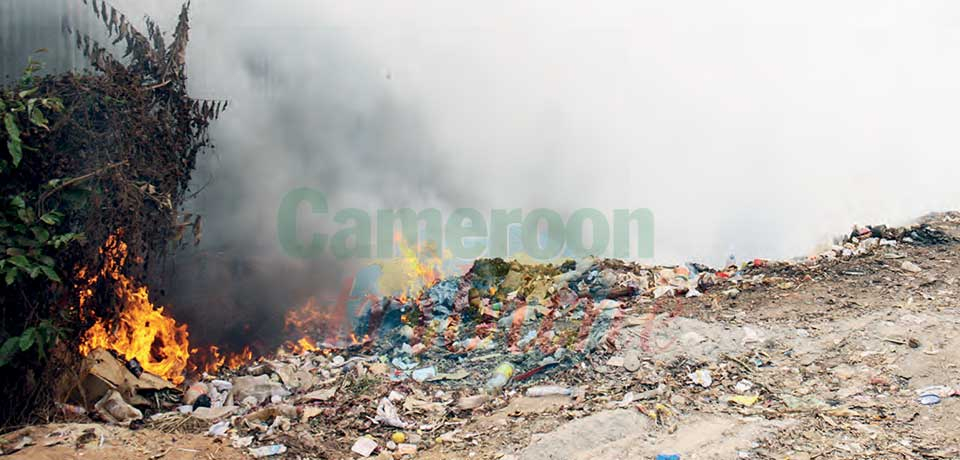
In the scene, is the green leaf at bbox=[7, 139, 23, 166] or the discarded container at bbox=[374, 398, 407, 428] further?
the discarded container at bbox=[374, 398, 407, 428]

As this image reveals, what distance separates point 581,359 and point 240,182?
5.79 meters

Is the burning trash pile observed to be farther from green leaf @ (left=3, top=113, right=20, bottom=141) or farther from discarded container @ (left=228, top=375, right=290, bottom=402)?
green leaf @ (left=3, top=113, right=20, bottom=141)

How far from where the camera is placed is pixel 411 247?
29.4ft

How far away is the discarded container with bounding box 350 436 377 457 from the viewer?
422 cm

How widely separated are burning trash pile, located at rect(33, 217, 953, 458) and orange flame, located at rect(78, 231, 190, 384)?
0.09ft

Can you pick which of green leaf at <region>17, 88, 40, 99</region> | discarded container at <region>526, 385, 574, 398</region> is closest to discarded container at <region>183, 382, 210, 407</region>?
green leaf at <region>17, 88, 40, 99</region>

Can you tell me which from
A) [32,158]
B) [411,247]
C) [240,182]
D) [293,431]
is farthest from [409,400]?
[240,182]

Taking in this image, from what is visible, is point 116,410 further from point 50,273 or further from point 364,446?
point 364,446

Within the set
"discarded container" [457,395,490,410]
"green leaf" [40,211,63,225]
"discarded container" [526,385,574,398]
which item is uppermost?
"green leaf" [40,211,63,225]

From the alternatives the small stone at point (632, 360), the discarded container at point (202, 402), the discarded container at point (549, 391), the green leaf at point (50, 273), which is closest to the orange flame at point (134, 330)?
the green leaf at point (50, 273)

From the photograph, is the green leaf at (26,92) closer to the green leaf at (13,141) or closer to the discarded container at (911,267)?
the green leaf at (13,141)

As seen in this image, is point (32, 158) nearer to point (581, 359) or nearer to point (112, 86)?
point (112, 86)

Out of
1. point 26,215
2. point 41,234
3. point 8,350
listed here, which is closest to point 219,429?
point 8,350

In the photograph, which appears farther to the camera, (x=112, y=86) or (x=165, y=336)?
(x=165, y=336)
